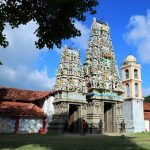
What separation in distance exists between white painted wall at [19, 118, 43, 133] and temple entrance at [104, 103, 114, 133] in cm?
1021

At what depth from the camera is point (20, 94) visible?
3941 centimetres

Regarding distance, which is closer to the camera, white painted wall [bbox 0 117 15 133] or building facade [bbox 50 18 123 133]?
white painted wall [bbox 0 117 15 133]

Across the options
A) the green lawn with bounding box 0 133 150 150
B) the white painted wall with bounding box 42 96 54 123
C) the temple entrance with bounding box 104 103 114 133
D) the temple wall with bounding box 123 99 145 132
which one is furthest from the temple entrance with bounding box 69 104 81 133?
the green lawn with bounding box 0 133 150 150

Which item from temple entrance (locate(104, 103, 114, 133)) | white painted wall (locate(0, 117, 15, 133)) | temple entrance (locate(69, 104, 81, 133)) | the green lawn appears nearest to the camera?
the green lawn

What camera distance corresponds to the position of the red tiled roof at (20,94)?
37.7 metres

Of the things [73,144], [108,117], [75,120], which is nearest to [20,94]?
[75,120]

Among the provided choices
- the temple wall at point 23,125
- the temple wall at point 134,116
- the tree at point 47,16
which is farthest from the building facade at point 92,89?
the tree at point 47,16

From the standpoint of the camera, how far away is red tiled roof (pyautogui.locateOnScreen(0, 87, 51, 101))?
1484 inches

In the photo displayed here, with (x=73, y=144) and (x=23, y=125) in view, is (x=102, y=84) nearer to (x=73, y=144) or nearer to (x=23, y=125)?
(x=23, y=125)

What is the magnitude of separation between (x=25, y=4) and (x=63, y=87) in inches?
991

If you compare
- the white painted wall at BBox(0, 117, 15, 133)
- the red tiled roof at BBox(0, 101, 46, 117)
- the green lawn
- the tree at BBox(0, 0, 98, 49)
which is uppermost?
the tree at BBox(0, 0, 98, 49)

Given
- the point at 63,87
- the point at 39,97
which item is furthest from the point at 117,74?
the point at 39,97

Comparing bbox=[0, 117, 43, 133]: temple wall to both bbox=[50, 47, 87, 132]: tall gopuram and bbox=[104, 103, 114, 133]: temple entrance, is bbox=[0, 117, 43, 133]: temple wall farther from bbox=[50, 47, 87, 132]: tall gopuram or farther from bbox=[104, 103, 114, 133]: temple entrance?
bbox=[104, 103, 114, 133]: temple entrance

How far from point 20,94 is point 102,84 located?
12.2 m
